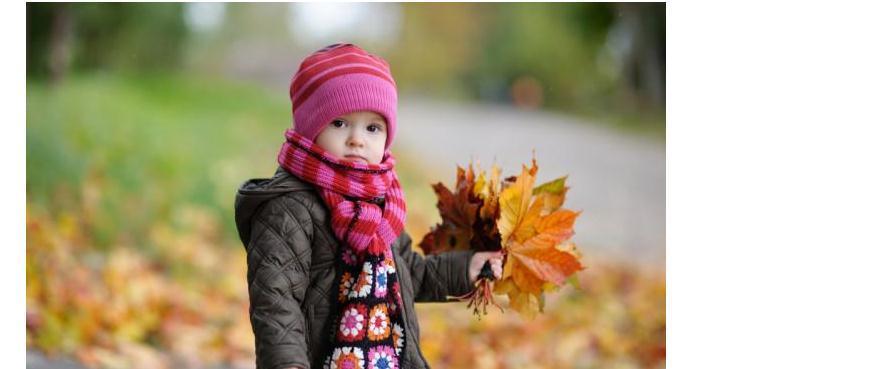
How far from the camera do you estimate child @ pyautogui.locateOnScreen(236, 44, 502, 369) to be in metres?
1.83

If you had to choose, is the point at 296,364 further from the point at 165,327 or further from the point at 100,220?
the point at 100,220

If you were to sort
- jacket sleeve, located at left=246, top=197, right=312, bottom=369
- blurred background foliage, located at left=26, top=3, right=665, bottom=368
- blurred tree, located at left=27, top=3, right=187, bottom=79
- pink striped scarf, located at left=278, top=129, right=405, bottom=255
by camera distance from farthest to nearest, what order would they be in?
blurred tree, located at left=27, top=3, right=187, bottom=79 < blurred background foliage, located at left=26, top=3, right=665, bottom=368 < pink striped scarf, located at left=278, top=129, right=405, bottom=255 < jacket sleeve, located at left=246, top=197, right=312, bottom=369

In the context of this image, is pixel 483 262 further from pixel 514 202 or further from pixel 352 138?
pixel 352 138

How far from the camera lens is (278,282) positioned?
1.78 metres

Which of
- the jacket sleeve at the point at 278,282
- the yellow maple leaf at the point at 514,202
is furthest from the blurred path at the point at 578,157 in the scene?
the jacket sleeve at the point at 278,282

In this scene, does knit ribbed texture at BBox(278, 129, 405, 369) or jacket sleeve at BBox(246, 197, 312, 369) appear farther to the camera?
knit ribbed texture at BBox(278, 129, 405, 369)

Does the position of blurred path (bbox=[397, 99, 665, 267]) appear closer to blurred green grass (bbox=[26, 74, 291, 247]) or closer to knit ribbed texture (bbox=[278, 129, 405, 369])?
blurred green grass (bbox=[26, 74, 291, 247])

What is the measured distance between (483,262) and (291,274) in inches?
18.8

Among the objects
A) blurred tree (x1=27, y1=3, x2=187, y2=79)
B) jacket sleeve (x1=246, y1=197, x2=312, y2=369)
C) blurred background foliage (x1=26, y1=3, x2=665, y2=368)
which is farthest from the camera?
blurred tree (x1=27, y1=3, x2=187, y2=79)

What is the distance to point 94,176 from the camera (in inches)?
168

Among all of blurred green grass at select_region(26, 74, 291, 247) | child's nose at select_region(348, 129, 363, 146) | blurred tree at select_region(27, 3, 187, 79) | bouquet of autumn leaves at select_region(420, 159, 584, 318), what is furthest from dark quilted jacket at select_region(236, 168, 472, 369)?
blurred tree at select_region(27, 3, 187, 79)

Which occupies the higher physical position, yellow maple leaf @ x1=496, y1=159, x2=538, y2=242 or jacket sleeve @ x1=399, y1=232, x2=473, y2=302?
yellow maple leaf @ x1=496, y1=159, x2=538, y2=242

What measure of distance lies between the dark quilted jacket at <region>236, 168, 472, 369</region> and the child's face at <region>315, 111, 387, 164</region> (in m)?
0.09

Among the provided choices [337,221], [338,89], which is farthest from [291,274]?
[338,89]
